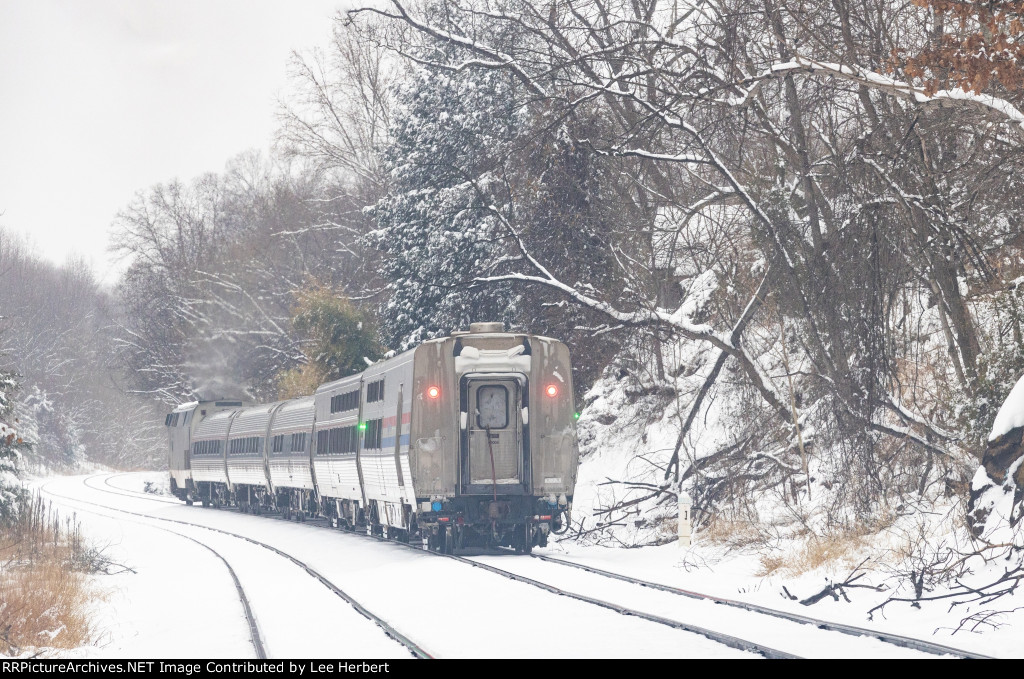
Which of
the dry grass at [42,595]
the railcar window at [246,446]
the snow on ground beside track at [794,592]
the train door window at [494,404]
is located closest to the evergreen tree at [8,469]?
the dry grass at [42,595]

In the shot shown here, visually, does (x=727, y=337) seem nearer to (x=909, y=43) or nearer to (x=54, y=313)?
(x=909, y=43)

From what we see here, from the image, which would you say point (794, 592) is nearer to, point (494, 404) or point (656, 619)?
point (656, 619)

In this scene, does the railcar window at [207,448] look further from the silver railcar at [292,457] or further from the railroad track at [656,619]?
the railroad track at [656,619]

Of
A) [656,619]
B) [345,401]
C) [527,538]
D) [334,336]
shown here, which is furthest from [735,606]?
[334,336]

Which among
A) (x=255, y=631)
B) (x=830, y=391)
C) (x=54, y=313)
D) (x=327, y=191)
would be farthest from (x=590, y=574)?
(x=54, y=313)

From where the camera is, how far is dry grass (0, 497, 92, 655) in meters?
13.0

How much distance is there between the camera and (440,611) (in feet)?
46.7

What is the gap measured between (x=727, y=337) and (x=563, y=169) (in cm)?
576

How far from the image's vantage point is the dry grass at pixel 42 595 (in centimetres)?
1300

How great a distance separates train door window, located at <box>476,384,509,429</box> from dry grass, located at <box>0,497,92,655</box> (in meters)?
6.51

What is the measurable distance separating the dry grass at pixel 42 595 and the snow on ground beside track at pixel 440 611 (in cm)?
59

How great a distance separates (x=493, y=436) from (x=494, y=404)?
20.1 inches

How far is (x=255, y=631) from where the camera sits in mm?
12875

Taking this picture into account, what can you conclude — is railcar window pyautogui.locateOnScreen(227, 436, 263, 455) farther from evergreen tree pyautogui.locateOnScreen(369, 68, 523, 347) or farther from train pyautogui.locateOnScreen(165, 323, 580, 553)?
train pyautogui.locateOnScreen(165, 323, 580, 553)
